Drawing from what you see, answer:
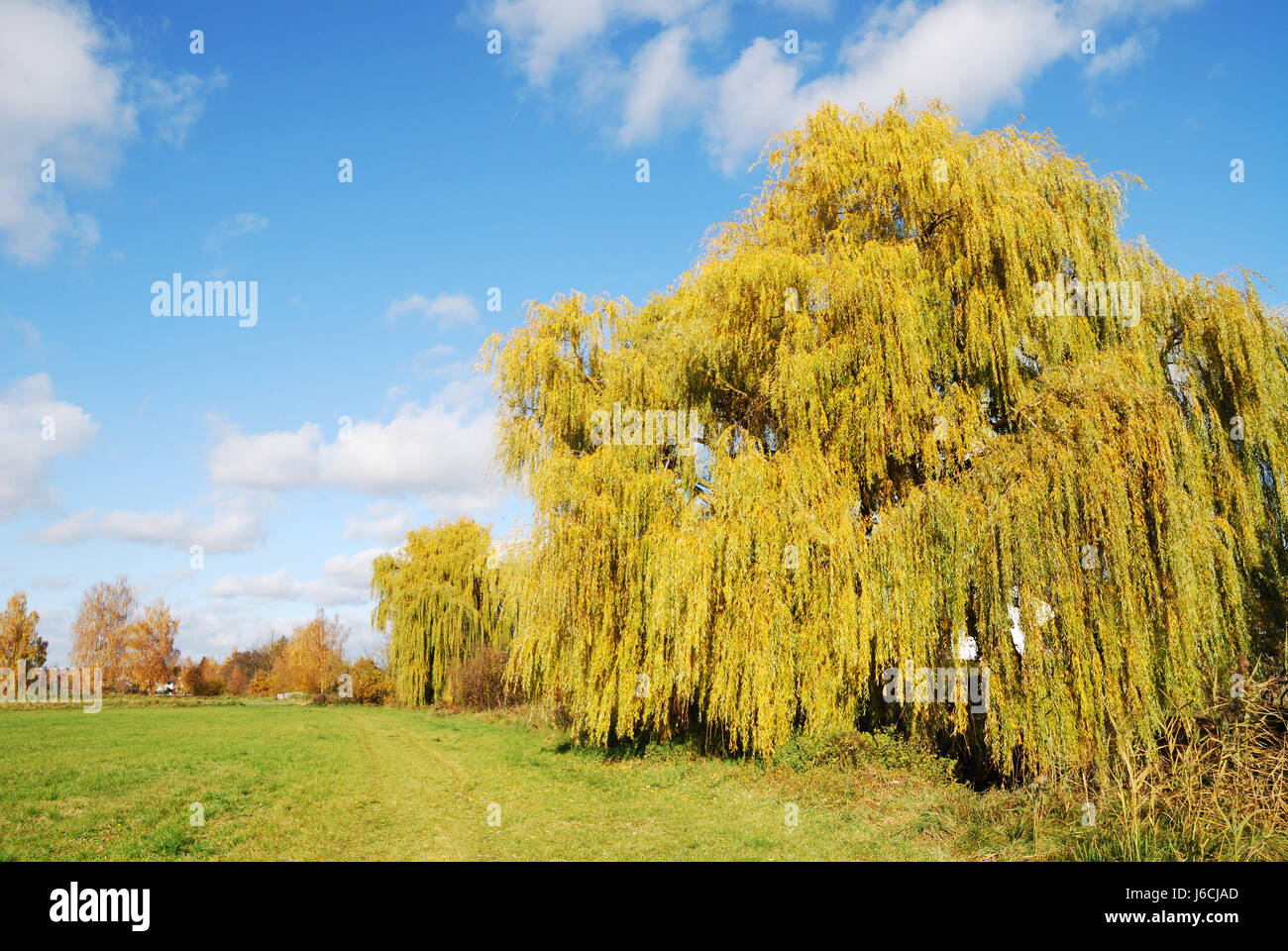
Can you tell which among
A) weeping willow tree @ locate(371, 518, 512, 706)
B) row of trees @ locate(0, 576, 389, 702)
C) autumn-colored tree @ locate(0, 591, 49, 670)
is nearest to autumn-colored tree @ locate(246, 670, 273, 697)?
row of trees @ locate(0, 576, 389, 702)

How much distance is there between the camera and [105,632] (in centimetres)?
5841

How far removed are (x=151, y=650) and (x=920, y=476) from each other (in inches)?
2852

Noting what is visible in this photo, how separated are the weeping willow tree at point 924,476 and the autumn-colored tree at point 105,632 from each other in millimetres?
62711

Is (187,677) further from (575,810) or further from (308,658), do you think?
(575,810)

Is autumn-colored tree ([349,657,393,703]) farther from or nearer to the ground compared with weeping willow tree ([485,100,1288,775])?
nearer to the ground

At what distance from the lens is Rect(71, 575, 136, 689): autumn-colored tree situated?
56.8m

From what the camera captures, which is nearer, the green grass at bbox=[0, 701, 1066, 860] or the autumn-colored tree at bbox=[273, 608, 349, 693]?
the green grass at bbox=[0, 701, 1066, 860]

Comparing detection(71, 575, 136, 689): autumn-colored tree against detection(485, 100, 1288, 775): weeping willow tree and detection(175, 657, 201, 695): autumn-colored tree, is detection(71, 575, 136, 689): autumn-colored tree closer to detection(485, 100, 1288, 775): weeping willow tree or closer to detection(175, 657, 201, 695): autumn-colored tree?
detection(175, 657, 201, 695): autumn-colored tree

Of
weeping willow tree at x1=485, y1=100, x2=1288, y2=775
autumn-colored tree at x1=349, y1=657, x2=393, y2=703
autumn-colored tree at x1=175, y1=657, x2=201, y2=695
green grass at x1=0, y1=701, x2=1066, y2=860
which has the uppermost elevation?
weeping willow tree at x1=485, y1=100, x2=1288, y2=775

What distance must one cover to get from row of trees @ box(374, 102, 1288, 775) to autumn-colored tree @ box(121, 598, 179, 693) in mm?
63876

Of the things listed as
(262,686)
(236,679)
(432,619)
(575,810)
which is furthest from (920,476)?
(236,679)

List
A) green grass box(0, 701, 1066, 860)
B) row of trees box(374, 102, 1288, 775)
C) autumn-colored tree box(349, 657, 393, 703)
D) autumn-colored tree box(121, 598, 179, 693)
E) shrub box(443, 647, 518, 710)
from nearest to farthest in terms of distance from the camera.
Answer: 1. green grass box(0, 701, 1066, 860)
2. row of trees box(374, 102, 1288, 775)
3. shrub box(443, 647, 518, 710)
4. autumn-colored tree box(349, 657, 393, 703)
5. autumn-colored tree box(121, 598, 179, 693)
